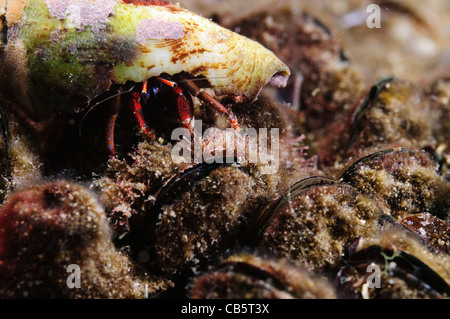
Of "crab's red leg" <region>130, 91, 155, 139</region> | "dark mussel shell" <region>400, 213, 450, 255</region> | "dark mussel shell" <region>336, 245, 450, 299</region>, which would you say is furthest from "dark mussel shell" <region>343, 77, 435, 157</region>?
"crab's red leg" <region>130, 91, 155, 139</region>

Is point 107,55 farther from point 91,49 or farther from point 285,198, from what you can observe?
point 285,198

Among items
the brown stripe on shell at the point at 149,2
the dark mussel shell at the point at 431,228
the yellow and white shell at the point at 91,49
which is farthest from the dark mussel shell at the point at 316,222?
the brown stripe on shell at the point at 149,2

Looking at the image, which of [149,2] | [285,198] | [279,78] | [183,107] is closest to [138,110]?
[183,107]

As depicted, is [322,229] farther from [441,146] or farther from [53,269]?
[441,146]

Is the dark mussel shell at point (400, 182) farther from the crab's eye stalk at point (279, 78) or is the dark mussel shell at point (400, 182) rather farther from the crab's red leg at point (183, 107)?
the crab's red leg at point (183, 107)

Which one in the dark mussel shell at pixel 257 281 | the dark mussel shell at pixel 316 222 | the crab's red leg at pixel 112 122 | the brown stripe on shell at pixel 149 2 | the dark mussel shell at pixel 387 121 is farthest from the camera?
the dark mussel shell at pixel 387 121

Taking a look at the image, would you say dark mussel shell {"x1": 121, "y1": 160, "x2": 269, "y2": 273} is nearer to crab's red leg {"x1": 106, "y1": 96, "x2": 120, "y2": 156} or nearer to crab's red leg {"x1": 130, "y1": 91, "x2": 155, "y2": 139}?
crab's red leg {"x1": 130, "y1": 91, "x2": 155, "y2": 139}
